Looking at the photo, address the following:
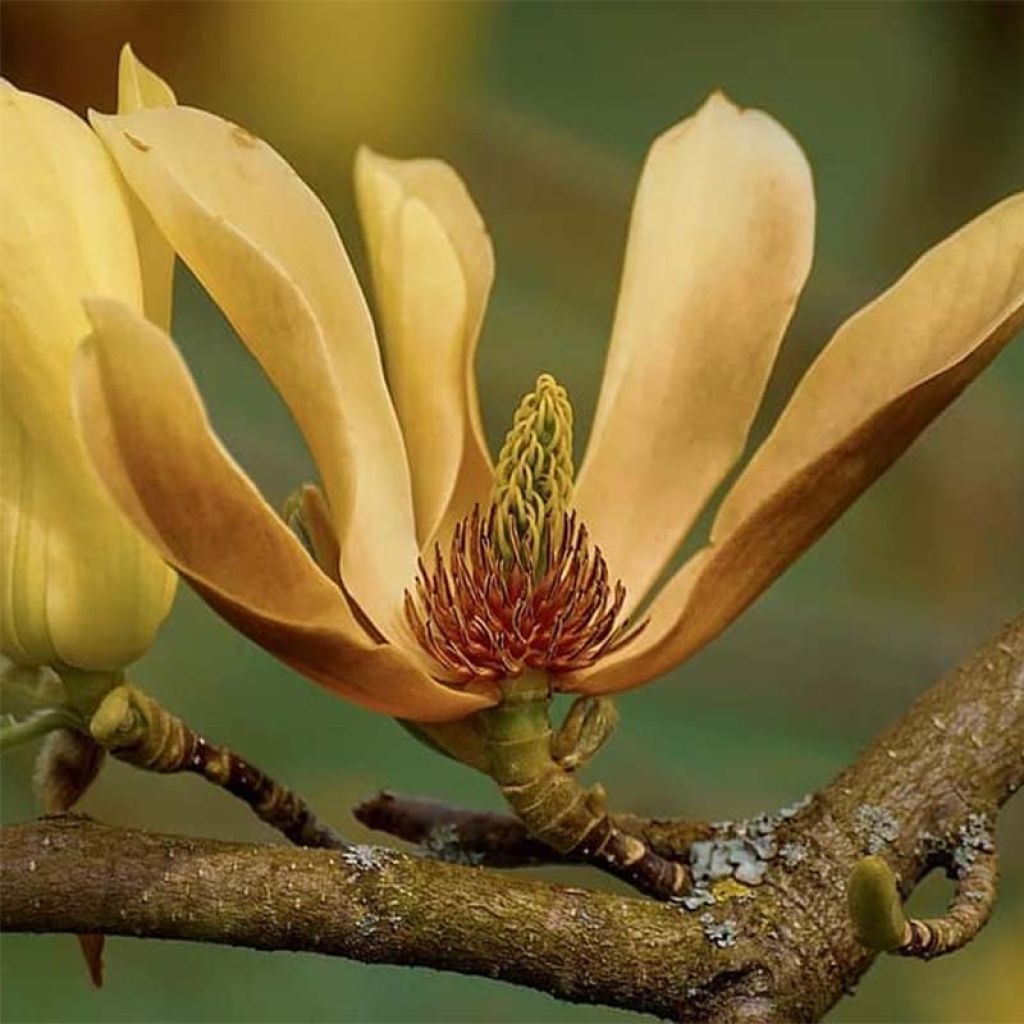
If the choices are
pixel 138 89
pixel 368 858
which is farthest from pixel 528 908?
pixel 138 89

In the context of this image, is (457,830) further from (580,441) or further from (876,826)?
(580,441)

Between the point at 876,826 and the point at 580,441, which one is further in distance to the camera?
the point at 580,441

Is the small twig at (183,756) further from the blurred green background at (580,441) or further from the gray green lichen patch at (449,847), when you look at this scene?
the blurred green background at (580,441)

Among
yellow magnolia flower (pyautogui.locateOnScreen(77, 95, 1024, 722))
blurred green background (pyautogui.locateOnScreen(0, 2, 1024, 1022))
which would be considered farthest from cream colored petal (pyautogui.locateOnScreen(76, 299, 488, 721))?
blurred green background (pyautogui.locateOnScreen(0, 2, 1024, 1022))

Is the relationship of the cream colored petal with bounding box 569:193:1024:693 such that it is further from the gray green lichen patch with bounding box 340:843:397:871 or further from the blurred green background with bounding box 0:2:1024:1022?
the blurred green background with bounding box 0:2:1024:1022

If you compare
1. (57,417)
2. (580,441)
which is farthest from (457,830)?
(580,441)

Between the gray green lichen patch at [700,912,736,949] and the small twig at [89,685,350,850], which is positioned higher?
the gray green lichen patch at [700,912,736,949]

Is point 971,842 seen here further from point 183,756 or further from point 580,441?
point 580,441
